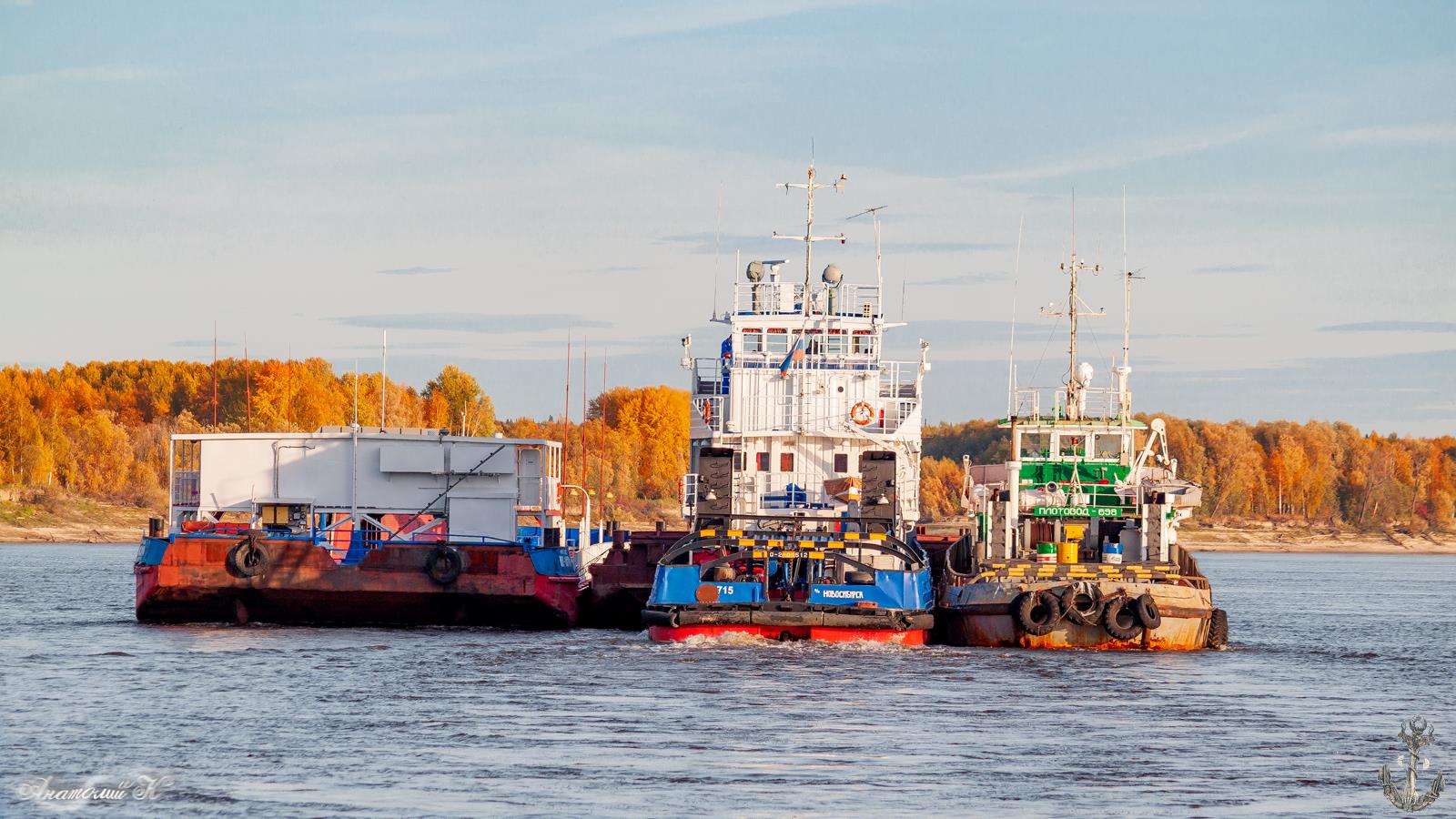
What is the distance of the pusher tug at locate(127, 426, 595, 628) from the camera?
41.9 meters

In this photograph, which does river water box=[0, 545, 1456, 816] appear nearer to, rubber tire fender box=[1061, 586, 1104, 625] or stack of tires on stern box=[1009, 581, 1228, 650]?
stack of tires on stern box=[1009, 581, 1228, 650]

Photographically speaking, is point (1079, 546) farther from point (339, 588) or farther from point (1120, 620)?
point (339, 588)

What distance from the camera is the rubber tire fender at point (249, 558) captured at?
136 feet

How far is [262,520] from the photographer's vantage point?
45344 millimetres

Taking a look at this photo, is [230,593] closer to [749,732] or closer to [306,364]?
[749,732]

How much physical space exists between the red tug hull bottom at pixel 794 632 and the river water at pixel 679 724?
0.30 meters

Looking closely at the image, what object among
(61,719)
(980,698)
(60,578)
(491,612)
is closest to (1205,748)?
(980,698)

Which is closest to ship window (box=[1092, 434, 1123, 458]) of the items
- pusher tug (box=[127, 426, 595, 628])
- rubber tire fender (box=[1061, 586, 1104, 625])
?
rubber tire fender (box=[1061, 586, 1104, 625])

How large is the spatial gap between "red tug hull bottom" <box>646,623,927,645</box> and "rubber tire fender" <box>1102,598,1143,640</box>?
12.8 ft

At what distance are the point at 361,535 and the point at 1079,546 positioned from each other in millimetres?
16655

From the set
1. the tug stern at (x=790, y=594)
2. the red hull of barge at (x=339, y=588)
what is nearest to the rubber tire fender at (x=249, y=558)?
the red hull of barge at (x=339, y=588)

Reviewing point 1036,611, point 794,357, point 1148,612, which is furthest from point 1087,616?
point 794,357

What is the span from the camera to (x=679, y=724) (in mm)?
27641

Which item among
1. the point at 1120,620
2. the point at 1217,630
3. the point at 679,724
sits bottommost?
the point at 679,724
